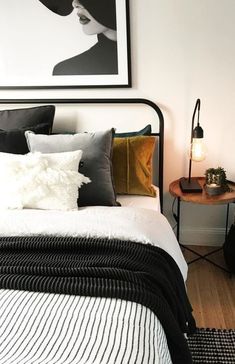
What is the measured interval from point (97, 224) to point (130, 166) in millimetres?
630

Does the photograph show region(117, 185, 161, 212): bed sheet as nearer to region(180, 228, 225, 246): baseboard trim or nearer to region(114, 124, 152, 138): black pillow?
region(114, 124, 152, 138): black pillow

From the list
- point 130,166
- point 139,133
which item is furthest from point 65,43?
point 130,166

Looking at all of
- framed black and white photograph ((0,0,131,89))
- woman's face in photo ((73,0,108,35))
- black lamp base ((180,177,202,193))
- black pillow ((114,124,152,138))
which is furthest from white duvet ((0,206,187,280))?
woman's face in photo ((73,0,108,35))

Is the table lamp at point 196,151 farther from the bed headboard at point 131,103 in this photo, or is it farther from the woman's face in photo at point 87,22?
the woman's face in photo at point 87,22

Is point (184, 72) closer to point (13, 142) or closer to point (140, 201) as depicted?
point (140, 201)

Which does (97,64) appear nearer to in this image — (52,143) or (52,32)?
(52,32)

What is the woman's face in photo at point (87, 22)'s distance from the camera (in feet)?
6.88

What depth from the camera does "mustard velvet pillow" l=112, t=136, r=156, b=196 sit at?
2018mm

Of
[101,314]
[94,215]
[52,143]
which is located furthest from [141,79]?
[101,314]

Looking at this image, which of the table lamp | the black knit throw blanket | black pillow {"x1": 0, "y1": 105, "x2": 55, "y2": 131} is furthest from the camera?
black pillow {"x1": 0, "y1": 105, "x2": 55, "y2": 131}

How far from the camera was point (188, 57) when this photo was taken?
6.93ft

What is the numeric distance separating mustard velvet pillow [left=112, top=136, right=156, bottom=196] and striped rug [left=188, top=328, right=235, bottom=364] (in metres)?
0.81

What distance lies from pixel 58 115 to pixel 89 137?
0.59m

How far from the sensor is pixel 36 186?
166 centimetres
